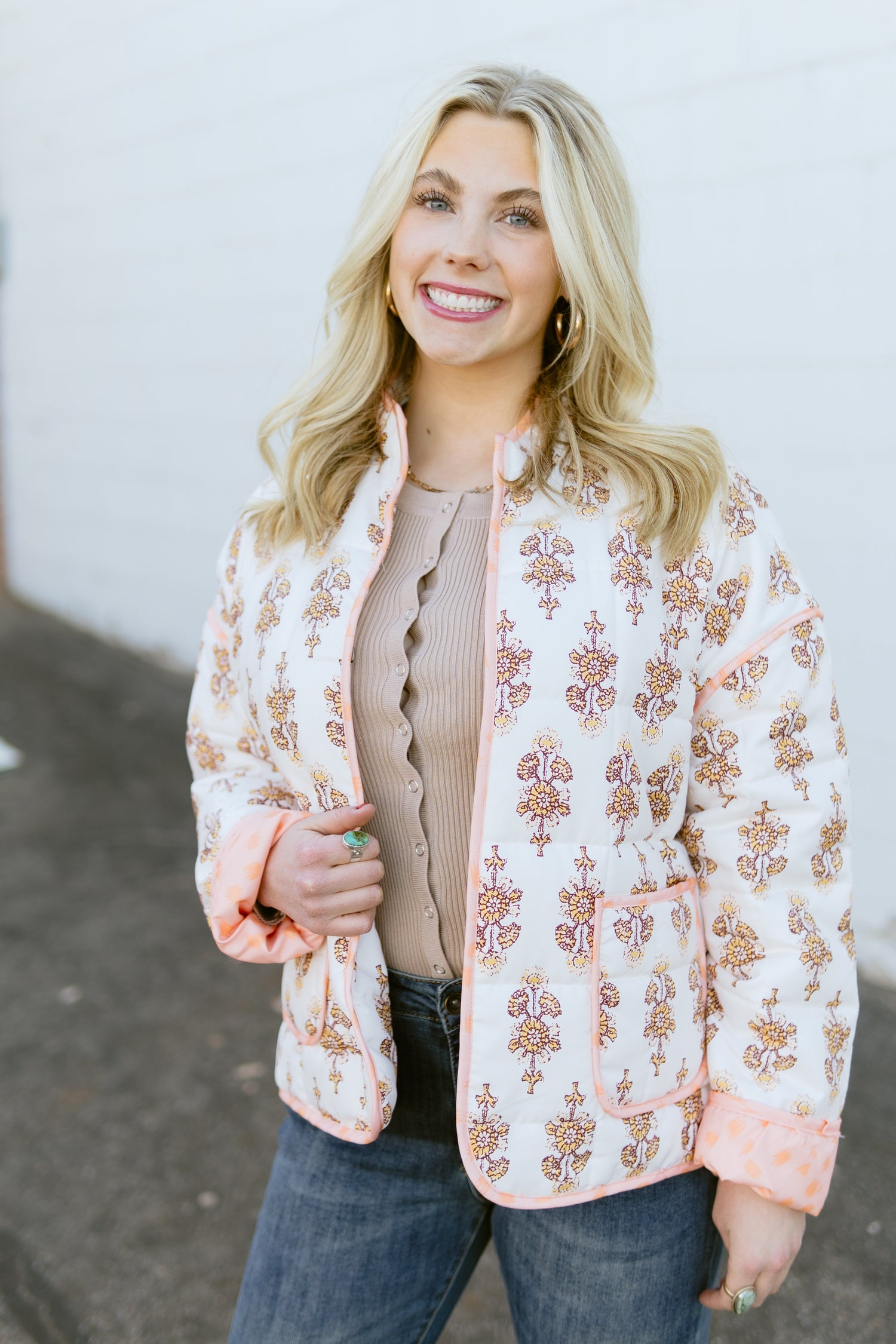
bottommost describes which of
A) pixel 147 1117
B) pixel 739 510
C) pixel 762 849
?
pixel 147 1117

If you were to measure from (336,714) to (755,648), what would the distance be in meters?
0.57

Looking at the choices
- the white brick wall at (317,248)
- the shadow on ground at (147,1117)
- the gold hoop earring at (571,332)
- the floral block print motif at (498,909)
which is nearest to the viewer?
the floral block print motif at (498,909)

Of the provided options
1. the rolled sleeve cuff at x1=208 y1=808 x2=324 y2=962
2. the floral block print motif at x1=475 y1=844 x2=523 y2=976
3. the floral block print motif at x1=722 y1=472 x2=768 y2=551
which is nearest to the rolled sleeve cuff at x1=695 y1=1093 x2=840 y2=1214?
the floral block print motif at x1=475 y1=844 x2=523 y2=976

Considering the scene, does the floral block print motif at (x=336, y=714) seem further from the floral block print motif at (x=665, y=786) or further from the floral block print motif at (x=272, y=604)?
the floral block print motif at (x=665, y=786)

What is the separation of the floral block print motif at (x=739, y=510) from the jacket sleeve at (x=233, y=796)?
719mm

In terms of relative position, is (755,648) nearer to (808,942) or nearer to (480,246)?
(808,942)

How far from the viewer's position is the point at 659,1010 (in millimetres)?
1462

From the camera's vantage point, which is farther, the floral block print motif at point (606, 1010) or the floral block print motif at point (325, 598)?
the floral block print motif at point (325, 598)

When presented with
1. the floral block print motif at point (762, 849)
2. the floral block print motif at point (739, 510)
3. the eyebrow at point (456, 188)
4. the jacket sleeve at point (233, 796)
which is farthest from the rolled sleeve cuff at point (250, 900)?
the eyebrow at point (456, 188)

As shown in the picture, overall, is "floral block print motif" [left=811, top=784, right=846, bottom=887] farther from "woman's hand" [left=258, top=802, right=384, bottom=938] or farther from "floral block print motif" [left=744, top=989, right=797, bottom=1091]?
"woman's hand" [left=258, top=802, right=384, bottom=938]

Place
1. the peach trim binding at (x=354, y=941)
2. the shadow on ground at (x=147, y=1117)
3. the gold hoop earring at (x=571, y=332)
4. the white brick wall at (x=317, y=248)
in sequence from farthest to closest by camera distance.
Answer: the white brick wall at (x=317, y=248)
the shadow on ground at (x=147, y=1117)
the gold hoop earring at (x=571, y=332)
the peach trim binding at (x=354, y=941)

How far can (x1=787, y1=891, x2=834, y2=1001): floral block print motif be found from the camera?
1.43 meters

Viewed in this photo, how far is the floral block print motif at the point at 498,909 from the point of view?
4.61ft

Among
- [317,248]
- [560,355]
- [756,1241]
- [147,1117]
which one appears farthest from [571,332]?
[317,248]
